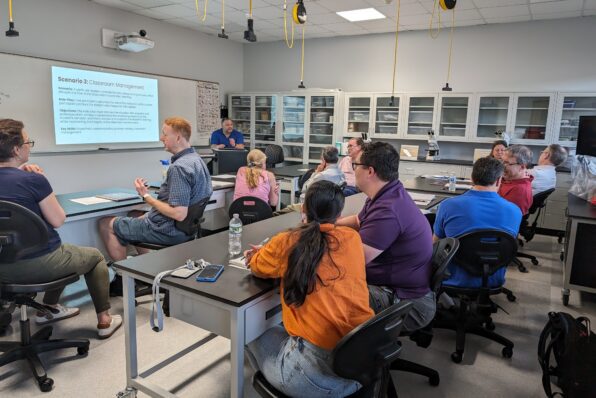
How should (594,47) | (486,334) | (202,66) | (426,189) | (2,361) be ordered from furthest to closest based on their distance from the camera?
(202,66)
(594,47)
(426,189)
(486,334)
(2,361)

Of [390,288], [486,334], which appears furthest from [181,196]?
[486,334]

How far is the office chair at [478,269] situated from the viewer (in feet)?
7.43

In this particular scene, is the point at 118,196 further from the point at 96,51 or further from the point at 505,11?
the point at 505,11

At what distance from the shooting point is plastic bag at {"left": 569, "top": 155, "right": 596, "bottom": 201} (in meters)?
3.81

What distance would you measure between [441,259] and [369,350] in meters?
0.80

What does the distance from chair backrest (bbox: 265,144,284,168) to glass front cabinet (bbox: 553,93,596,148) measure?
4107 mm

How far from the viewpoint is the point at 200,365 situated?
7.54ft

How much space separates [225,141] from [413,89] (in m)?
3.18

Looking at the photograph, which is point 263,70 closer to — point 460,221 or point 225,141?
point 225,141

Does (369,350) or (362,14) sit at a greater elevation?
(362,14)

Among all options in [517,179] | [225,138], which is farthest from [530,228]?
[225,138]

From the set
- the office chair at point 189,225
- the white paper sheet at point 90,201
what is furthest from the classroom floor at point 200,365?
the white paper sheet at point 90,201

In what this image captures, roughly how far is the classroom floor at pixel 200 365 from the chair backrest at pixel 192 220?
Answer: 63 centimetres

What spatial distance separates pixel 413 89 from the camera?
21.5 ft
